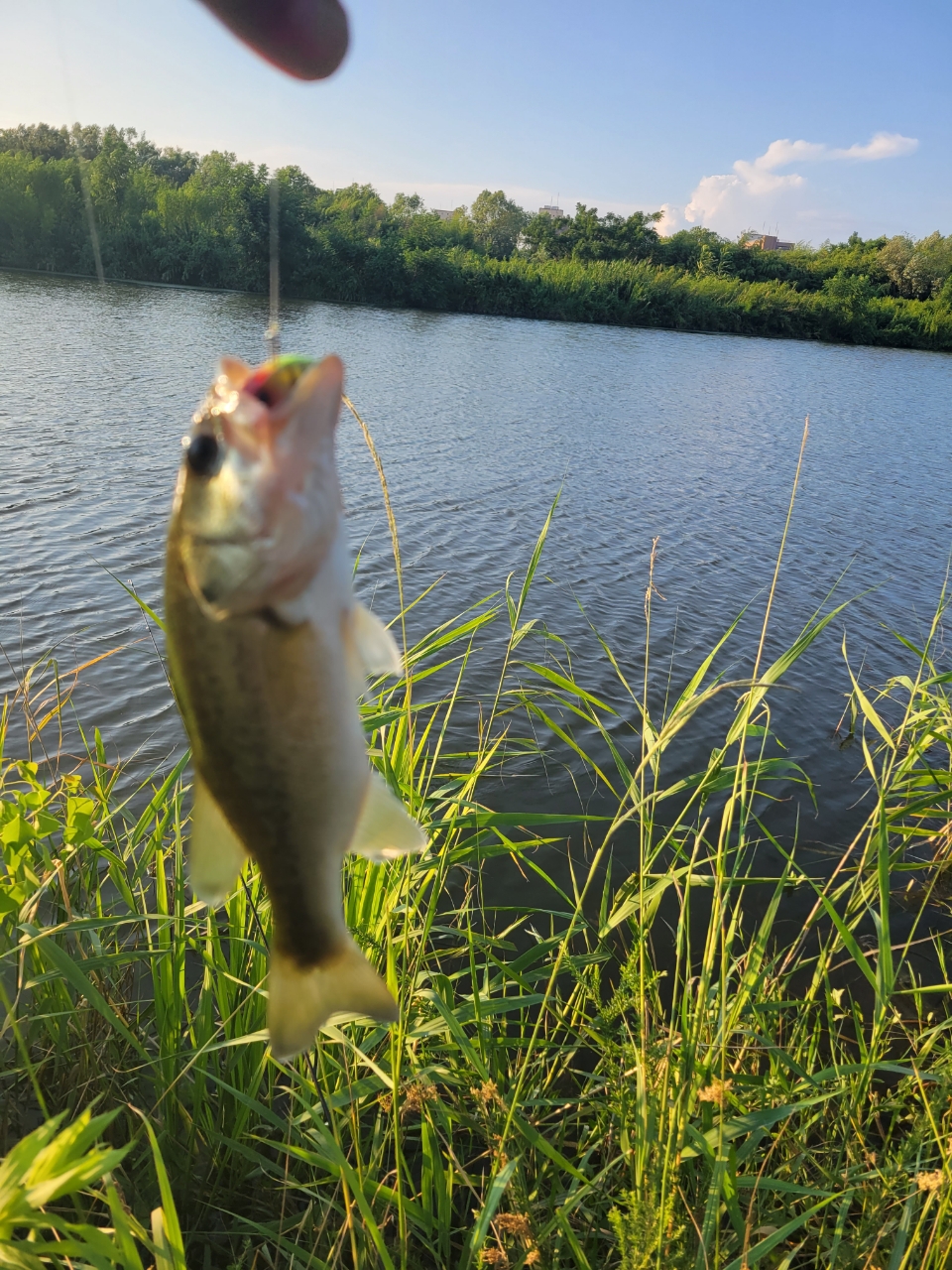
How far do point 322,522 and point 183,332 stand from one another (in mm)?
30669

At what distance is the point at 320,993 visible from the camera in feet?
3.93

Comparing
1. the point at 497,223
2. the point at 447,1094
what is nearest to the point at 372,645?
the point at 447,1094

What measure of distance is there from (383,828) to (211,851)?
0.77 feet

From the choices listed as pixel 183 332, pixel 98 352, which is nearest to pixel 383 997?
pixel 98 352

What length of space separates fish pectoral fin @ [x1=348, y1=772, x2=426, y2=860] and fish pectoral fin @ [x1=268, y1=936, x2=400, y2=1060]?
0.15 metres

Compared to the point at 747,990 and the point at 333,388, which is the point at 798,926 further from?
the point at 333,388

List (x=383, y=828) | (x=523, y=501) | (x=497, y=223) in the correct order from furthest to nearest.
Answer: (x=497, y=223) → (x=523, y=501) → (x=383, y=828)

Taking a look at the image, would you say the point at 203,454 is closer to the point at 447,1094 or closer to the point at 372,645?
the point at 372,645

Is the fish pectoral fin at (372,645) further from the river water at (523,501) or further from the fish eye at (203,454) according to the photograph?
the river water at (523,501)

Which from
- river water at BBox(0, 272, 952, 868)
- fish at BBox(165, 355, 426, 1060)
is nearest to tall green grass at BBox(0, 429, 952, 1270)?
fish at BBox(165, 355, 426, 1060)

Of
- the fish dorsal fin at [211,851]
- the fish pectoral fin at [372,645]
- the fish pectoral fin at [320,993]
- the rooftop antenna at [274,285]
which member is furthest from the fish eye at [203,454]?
the fish pectoral fin at [320,993]

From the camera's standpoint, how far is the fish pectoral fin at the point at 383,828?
1164mm

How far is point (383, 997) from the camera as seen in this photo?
124 centimetres

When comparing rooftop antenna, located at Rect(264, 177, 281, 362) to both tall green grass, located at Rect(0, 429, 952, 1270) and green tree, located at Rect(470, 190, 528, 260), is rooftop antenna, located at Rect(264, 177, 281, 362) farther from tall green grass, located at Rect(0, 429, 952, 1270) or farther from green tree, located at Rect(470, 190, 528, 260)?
green tree, located at Rect(470, 190, 528, 260)
